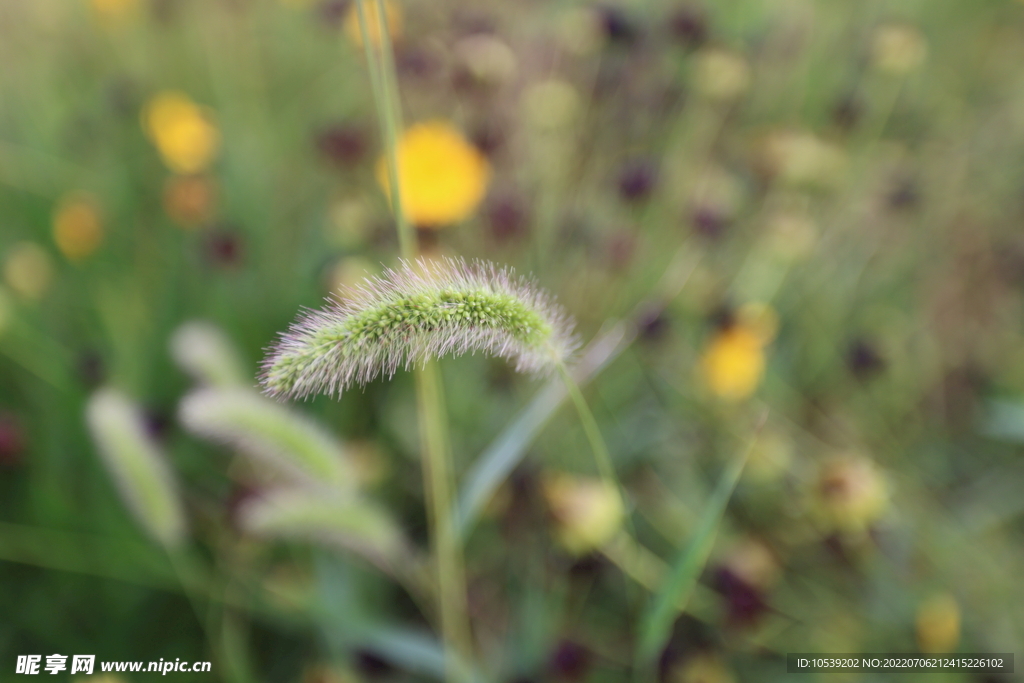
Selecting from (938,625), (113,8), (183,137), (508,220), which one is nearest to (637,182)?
(508,220)

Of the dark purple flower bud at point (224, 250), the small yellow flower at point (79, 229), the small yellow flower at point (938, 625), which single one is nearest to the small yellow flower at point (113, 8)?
the small yellow flower at point (79, 229)

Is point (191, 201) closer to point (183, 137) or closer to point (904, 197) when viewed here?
point (183, 137)

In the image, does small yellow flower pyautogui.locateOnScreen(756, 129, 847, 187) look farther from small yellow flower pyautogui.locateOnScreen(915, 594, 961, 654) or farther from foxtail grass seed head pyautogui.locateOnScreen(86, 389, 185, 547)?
foxtail grass seed head pyautogui.locateOnScreen(86, 389, 185, 547)

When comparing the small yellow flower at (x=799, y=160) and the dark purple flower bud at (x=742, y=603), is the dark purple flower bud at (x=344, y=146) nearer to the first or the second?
the small yellow flower at (x=799, y=160)

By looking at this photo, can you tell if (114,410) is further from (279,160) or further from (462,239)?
(279,160)

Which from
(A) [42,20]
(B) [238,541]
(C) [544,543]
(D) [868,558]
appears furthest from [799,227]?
(A) [42,20]

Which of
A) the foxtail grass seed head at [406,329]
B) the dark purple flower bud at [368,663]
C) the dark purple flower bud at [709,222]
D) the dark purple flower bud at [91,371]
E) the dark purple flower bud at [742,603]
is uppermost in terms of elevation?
the dark purple flower bud at [709,222]
